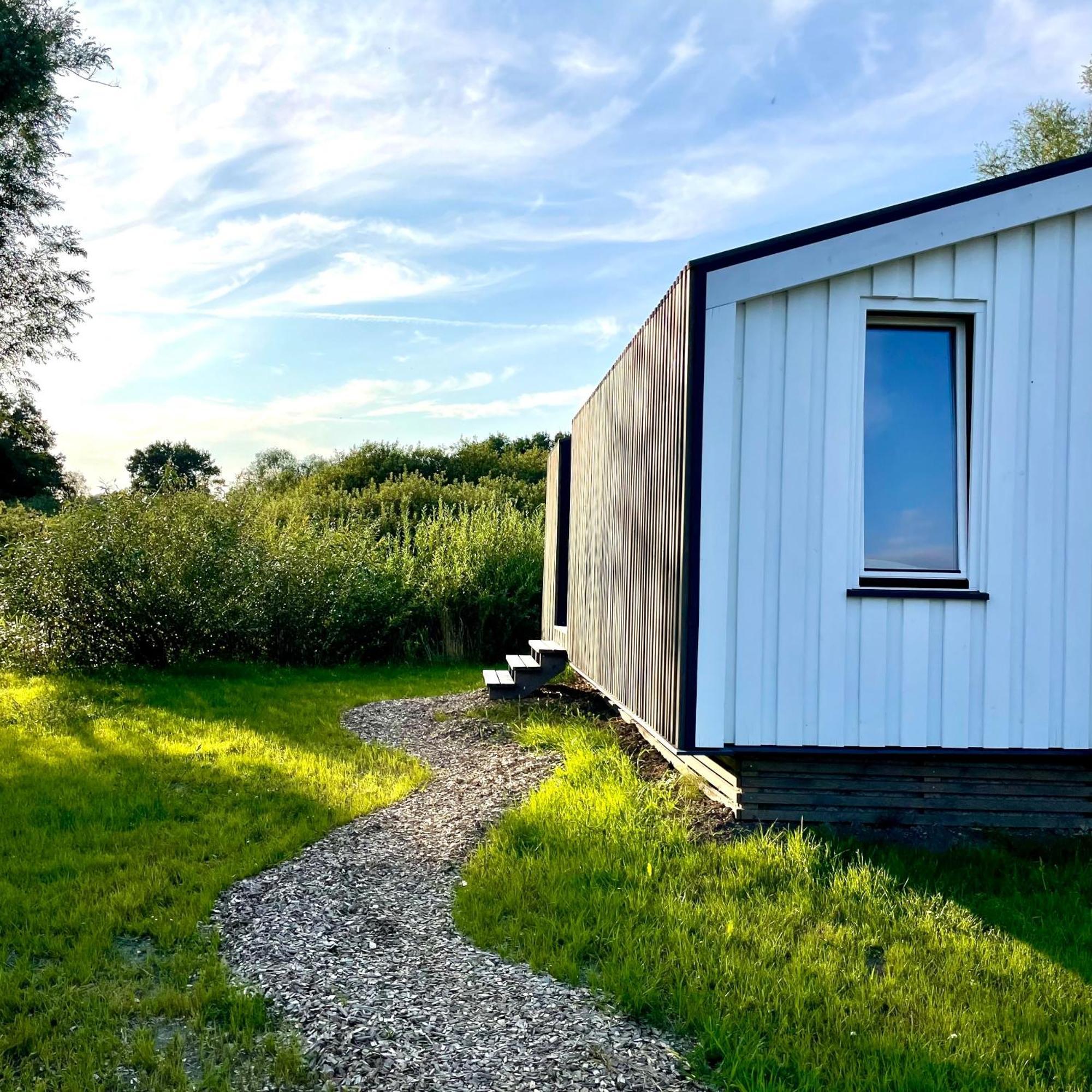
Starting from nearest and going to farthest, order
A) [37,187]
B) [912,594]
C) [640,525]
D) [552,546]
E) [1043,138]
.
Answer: [912,594], [640,525], [552,546], [37,187], [1043,138]

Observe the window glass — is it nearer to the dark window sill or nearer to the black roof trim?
the dark window sill

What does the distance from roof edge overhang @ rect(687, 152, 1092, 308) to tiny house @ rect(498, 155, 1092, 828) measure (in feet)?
0.04

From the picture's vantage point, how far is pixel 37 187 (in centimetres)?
1455

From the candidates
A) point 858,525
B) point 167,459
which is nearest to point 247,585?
point 858,525

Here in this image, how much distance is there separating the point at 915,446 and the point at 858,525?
0.62m

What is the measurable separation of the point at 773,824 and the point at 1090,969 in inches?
66.8

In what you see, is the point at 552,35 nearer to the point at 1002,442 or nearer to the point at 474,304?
the point at 474,304

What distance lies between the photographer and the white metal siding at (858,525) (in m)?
5.00

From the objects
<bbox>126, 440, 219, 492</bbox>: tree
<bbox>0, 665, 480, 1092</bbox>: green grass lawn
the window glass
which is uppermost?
<bbox>126, 440, 219, 492</bbox>: tree

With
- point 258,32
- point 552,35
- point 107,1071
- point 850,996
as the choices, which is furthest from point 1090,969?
point 258,32

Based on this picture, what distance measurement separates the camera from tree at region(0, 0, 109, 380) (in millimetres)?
12708

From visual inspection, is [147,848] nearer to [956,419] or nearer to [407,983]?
[407,983]

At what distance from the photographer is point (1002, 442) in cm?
513

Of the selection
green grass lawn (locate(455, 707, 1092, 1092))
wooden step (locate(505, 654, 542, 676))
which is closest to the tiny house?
green grass lawn (locate(455, 707, 1092, 1092))
